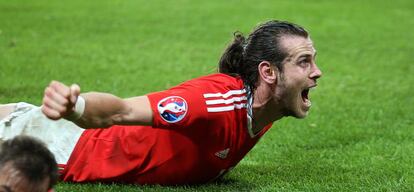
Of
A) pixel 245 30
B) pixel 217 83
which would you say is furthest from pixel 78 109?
pixel 245 30

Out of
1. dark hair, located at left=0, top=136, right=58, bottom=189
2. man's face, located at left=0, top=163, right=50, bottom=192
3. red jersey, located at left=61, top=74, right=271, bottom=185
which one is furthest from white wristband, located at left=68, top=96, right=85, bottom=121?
red jersey, located at left=61, top=74, right=271, bottom=185

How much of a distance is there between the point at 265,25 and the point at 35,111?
1.55 m

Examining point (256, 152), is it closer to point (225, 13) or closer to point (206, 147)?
point (206, 147)

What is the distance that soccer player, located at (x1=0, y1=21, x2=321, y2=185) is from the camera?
448cm

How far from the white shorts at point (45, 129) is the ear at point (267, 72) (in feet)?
4.05

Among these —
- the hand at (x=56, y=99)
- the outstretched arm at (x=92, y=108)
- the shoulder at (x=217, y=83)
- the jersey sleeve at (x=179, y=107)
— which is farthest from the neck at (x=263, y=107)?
the hand at (x=56, y=99)

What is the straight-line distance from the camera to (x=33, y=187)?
3.46 metres

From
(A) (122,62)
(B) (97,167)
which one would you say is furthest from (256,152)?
(A) (122,62)

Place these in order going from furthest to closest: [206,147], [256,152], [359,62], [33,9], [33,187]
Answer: [33,9]
[359,62]
[256,152]
[206,147]
[33,187]

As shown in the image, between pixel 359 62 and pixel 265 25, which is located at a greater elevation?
pixel 265 25

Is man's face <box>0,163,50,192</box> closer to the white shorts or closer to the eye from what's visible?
the white shorts

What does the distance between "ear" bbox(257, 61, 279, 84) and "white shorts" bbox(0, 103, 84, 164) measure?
4.05 feet

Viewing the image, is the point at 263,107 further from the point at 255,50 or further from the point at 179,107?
the point at 179,107

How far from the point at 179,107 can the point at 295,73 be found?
2.84 feet
